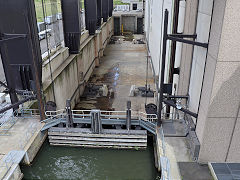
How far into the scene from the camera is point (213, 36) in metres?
7.77

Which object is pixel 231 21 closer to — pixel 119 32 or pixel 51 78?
pixel 51 78

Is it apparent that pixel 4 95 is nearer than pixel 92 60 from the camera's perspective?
Yes

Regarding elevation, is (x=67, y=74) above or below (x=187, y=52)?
below

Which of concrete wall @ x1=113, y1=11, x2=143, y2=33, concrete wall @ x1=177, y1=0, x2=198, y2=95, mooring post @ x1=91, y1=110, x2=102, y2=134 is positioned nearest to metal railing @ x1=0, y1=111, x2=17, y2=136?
mooring post @ x1=91, y1=110, x2=102, y2=134

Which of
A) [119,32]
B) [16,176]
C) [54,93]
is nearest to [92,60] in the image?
[54,93]

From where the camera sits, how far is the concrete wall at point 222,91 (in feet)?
23.5

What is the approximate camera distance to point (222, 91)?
26.0ft

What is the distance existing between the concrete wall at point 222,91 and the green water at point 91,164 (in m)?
3.24

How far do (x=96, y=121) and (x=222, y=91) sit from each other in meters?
6.39

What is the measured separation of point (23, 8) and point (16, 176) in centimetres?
741

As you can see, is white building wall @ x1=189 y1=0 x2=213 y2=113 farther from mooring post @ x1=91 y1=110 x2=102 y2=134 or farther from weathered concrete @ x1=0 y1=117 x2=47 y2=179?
weathered concrete @ x1=0 y1=117 x2=47 y2=179

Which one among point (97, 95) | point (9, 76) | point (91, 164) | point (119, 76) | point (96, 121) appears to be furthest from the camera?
point (119, 76)

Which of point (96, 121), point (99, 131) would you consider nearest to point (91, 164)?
point (99, 131)

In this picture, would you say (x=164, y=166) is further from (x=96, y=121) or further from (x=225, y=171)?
(x=96, y=121)
